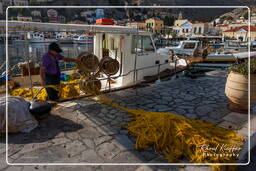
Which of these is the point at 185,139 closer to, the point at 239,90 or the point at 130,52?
the point at 239,90

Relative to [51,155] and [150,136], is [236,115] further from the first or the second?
[51,155]

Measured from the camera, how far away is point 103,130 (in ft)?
13.7

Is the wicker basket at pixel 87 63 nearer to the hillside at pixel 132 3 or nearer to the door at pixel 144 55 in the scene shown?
the door at pixel 144 55

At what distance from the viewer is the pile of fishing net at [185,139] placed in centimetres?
330

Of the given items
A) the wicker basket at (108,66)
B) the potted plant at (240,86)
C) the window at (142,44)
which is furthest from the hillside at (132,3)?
the potted plant at (240,86)

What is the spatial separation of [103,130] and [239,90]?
3365 mm

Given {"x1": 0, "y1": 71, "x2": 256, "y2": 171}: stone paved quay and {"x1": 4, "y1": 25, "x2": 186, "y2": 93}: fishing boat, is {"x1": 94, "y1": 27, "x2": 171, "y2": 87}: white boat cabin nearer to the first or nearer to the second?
{"x1": 4, "y1": 25, "x2": 186, "y2": 93}: fishing boat

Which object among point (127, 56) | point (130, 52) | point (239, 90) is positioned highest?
point (130, 52)

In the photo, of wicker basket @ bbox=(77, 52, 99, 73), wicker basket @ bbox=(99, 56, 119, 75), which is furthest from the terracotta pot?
wicker basket @ bbox=(77, 52, 99, 73)

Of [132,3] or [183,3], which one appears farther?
[183,3]

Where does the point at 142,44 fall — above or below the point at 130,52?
above

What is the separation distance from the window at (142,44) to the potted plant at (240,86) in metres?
3.52

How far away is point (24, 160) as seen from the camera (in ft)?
10.5

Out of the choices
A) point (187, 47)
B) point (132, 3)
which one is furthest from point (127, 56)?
point (132, 3)
